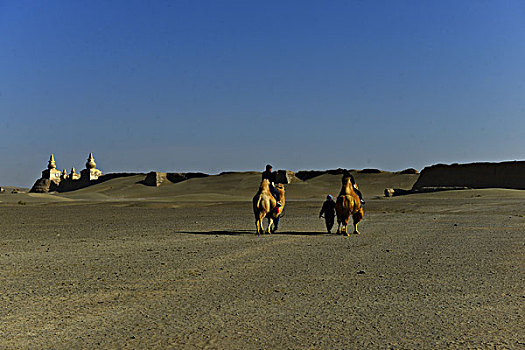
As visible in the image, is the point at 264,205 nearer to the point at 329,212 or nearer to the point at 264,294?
the point at 329,212

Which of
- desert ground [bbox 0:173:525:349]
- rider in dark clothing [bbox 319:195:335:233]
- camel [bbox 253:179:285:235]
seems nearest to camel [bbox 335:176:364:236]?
rider in dark clothing [bbox 319:195:335:233]

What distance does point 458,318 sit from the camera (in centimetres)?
627

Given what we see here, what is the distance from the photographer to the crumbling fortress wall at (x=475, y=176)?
200 ft

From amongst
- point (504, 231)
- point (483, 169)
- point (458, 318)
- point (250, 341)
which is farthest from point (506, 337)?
point (483, 169)

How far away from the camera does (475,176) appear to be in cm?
6431

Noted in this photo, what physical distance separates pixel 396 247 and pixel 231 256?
161 inches

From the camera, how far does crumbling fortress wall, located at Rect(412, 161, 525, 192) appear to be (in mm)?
61053

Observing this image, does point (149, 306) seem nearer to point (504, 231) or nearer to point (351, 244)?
point (351, 244)

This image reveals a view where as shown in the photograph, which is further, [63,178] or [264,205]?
[63,178]

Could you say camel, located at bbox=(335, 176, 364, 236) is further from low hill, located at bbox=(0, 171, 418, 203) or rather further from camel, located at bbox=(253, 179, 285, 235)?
low hill, located at bbox=(0, 171, 418, 203)

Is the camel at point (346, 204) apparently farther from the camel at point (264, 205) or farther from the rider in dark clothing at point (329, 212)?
the camel at point (264, 205)

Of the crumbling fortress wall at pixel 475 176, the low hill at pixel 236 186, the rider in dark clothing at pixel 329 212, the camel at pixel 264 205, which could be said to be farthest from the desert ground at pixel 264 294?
the low hill at pixel 236 186

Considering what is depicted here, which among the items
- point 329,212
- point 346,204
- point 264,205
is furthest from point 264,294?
point 329,212

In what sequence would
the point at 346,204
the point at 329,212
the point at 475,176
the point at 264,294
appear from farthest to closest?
the point at 475,176 < the point at 329,212 < the point at 346,204 < the point at 264,294
